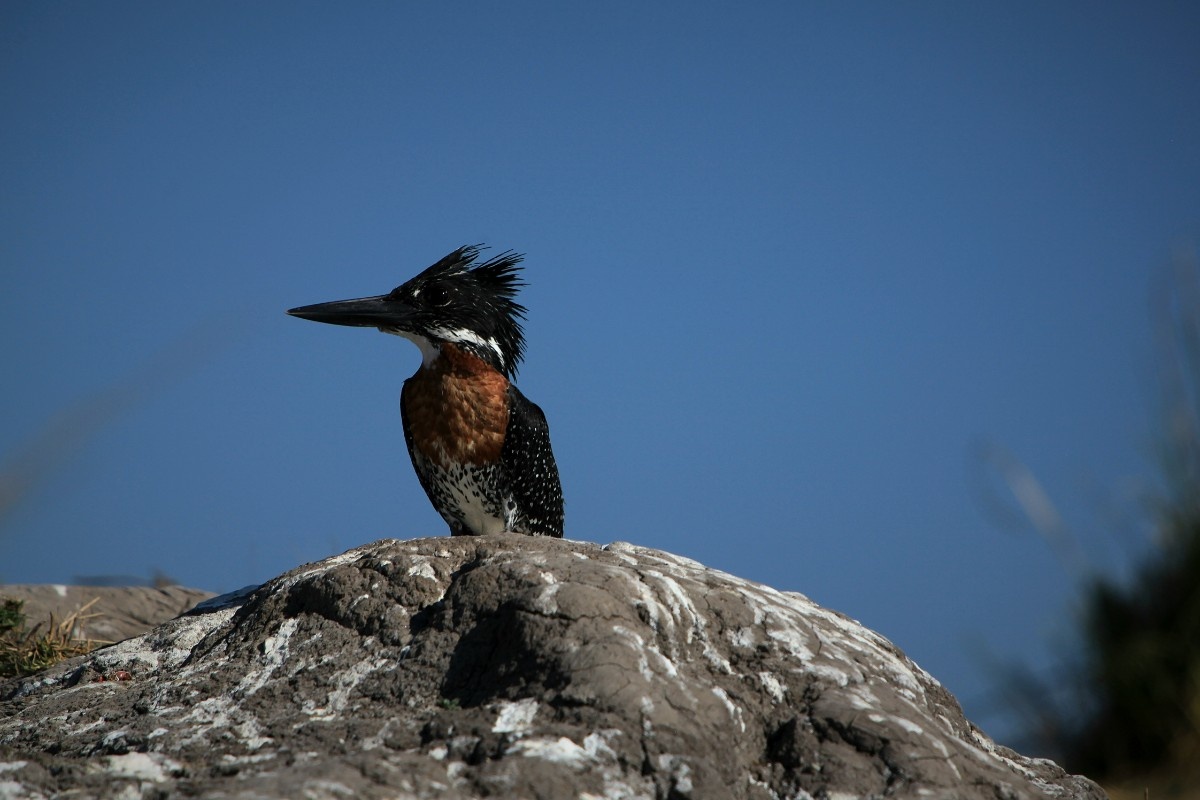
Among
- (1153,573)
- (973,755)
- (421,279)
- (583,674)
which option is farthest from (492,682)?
(421,279)

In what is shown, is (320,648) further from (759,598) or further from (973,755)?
(973,755)

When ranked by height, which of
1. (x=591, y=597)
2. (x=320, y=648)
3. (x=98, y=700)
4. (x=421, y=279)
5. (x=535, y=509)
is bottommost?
(x=98, y=700)

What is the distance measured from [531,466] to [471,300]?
1.19 meters

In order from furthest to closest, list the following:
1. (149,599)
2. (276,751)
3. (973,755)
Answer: (149,599), (973,755), (276,751)

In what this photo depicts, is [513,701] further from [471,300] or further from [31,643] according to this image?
[31,643]

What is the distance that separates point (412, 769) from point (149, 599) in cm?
774

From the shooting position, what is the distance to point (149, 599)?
9523 mm

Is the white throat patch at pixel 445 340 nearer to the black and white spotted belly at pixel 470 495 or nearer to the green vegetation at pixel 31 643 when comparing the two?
the black and white spotted belly at pixel 470 495

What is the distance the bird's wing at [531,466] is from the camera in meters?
6.36

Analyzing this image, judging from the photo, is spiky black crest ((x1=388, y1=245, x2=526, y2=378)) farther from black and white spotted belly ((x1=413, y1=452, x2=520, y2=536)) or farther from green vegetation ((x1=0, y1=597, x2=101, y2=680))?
green vegetation ((x1=0, y1=597, x2=101, y2=680))

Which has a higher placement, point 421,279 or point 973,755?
point 421,279

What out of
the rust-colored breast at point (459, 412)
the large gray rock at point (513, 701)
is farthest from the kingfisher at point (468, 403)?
the large gray rock at point (513, 701)

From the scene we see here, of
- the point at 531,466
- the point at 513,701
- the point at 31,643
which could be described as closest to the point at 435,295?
the point at 531,466

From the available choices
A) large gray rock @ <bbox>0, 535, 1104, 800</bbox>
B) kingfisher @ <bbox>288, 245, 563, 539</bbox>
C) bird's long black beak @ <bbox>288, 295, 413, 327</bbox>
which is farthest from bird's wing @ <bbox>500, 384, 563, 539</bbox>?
large gray rock @ <bbox>0, 535, 1104, 800</bbox>
